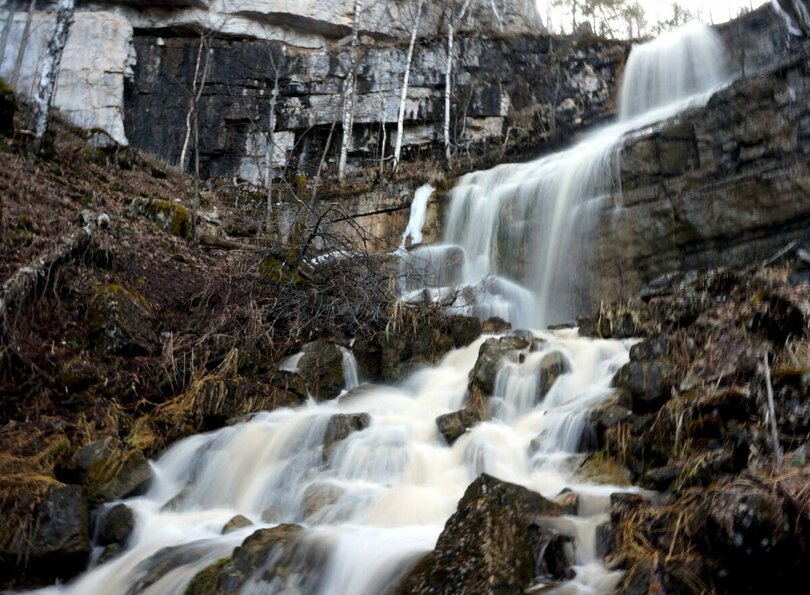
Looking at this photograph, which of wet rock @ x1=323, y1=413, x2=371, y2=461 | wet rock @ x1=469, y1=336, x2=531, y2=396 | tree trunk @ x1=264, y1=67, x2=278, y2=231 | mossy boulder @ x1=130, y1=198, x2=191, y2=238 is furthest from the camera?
tree trunk @ x1=264, y1=67, x2=278, y2=231

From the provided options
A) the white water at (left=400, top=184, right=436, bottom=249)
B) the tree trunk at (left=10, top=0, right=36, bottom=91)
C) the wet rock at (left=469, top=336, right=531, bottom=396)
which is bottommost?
the wet rock at (left=469, top=336, right=531, bottom=396)

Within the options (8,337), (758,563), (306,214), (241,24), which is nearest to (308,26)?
(241,24)

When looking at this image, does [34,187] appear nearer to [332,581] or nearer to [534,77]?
[332,581]

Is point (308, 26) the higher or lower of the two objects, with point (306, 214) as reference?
higher

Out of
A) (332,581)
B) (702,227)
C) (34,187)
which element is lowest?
(332,581)

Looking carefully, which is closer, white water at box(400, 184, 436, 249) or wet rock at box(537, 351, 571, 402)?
wet rock at box(537, 351, 571, 402)

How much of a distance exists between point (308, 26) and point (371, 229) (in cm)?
1225

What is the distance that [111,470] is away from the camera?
470cm

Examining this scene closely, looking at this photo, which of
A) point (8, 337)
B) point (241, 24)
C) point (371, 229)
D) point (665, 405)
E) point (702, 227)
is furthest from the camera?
point (241, 24)

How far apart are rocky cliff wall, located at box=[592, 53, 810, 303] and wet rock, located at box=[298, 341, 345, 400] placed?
429cm

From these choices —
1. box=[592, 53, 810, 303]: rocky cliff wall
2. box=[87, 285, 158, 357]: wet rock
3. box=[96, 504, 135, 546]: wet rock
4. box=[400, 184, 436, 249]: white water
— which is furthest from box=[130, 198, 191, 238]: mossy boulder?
box=[592, 53, 810, 303]: rocky cliff wall

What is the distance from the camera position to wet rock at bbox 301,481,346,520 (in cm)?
455

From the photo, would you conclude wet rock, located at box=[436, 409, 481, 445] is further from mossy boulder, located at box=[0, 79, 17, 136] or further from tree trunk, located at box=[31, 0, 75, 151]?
mossy boulder, located at box=[0, 79, 17, 136]

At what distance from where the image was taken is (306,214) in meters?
9.91
